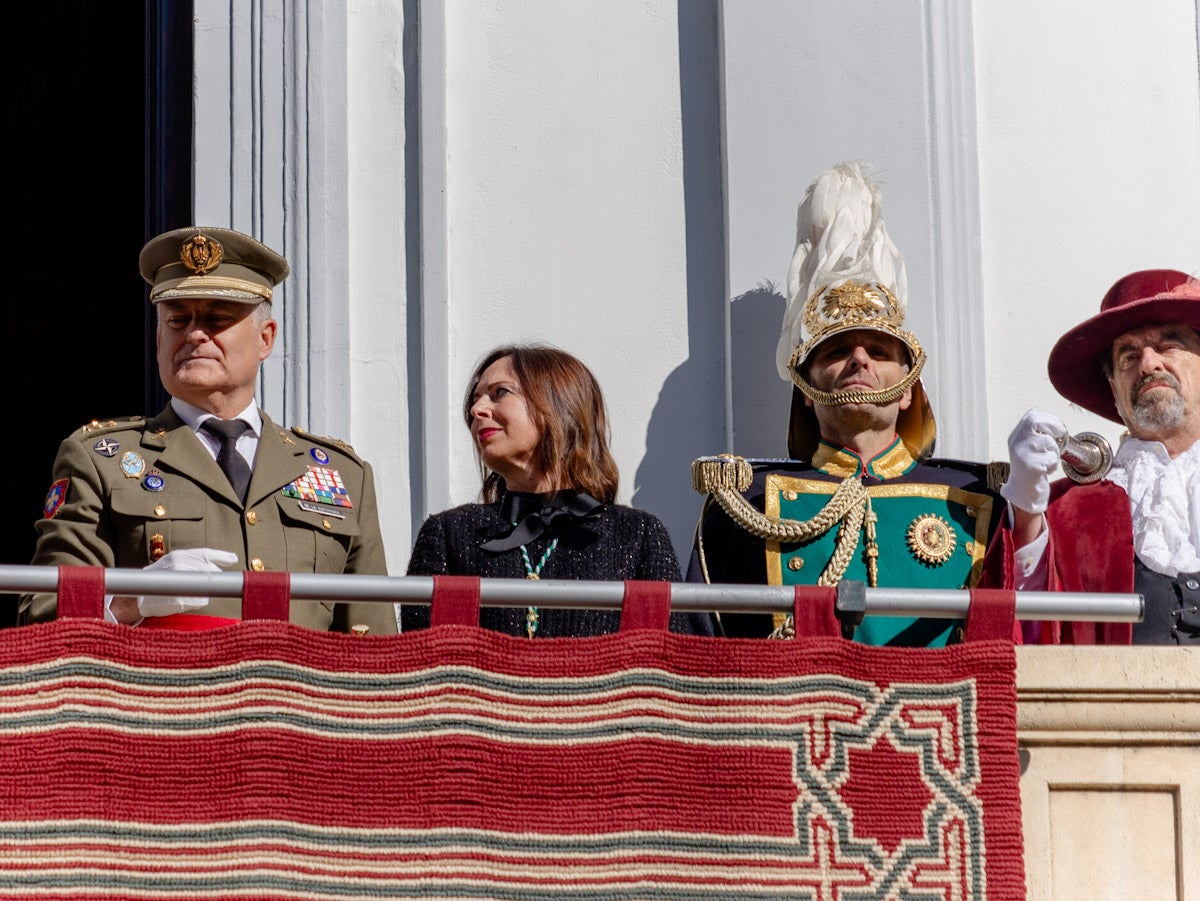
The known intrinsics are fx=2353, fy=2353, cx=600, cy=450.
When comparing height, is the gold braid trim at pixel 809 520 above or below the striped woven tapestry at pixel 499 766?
above

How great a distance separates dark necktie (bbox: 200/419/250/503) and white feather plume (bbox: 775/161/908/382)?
1513 mm

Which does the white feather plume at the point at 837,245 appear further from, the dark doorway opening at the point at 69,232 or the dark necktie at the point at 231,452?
the dark doorway opening at the point at 69,232

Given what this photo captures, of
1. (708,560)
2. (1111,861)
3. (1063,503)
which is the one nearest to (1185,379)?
(1063,503)

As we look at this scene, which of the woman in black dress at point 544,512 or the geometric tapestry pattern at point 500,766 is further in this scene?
the woman in black dress at point 544,512

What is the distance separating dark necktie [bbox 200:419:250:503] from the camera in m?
5.02

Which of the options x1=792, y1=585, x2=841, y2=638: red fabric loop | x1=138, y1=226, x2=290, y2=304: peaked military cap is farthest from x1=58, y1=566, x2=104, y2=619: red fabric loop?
x1=138, y1=226, x2=290, y2=304: peaked military cap

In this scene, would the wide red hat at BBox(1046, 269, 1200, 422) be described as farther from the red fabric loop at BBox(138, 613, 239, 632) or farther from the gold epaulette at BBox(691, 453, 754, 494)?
the red fabric loop at BBox(138, 613, 239, 632)

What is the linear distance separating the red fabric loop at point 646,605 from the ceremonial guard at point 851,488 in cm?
109

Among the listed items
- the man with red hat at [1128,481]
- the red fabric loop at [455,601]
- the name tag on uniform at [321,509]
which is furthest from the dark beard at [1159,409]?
the red fabric loop at [455,601]

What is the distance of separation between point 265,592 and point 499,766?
49 centimetres

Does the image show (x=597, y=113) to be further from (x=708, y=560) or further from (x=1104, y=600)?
(x=1104, y=600)

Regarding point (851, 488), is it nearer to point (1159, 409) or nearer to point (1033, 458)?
point (1033, 458)

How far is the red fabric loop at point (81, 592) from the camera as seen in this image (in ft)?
12.8

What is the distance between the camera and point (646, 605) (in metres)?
4.01
